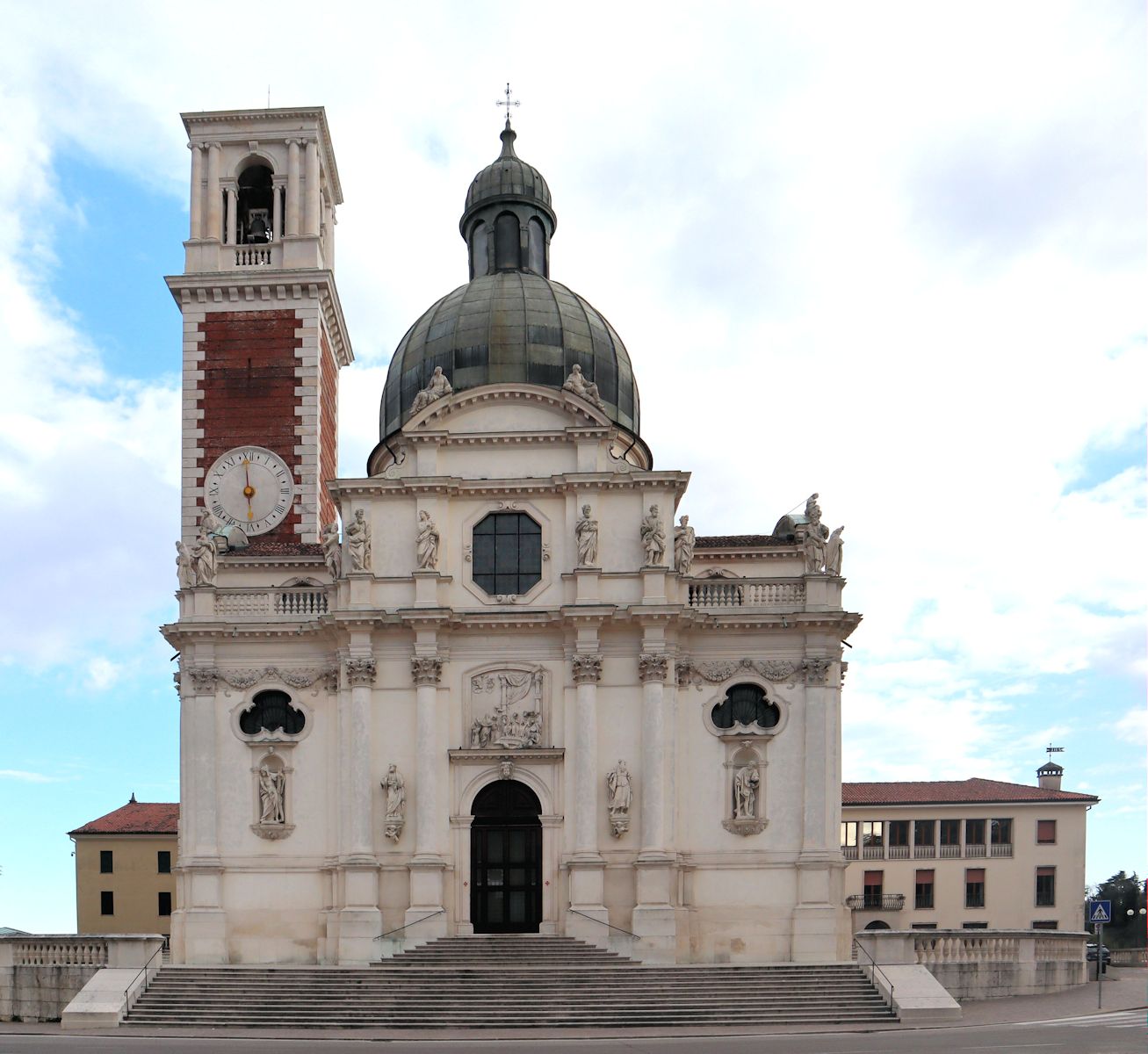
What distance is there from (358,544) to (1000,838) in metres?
37.7

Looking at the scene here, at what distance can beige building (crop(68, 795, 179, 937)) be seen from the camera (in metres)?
58.2

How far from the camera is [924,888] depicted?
203ft

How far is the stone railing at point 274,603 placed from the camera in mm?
35844

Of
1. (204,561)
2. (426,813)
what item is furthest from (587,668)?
(204,561)

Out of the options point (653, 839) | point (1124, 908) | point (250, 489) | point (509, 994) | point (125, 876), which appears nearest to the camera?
point (509, 994)

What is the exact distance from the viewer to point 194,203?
4322 centimetres

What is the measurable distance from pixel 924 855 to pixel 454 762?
110 feet

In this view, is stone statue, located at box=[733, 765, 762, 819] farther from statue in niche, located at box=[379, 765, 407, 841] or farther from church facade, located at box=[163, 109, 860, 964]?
statue in niche, located at box=[379, 765, 407, 841]

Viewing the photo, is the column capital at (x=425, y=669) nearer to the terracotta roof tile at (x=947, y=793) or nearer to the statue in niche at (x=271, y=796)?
the statue in niche at (x=271, y=796)

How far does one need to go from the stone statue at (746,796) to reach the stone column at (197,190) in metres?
22.8

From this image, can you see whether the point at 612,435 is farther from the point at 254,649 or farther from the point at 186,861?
the point at 186,861

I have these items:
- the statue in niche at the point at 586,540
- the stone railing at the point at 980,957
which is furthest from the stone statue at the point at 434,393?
the stone railing at the point at 980,957

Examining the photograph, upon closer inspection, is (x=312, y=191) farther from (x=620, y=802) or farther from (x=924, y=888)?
(x=924, y=888)

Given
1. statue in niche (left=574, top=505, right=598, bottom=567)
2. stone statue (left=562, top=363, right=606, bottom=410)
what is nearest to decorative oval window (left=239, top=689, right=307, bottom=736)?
statue in niche (left=574, top=505, right=598, bottom=567)
